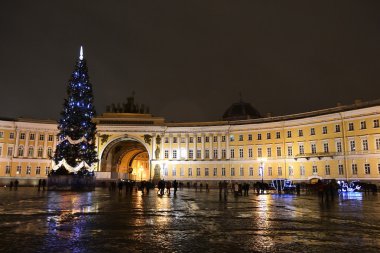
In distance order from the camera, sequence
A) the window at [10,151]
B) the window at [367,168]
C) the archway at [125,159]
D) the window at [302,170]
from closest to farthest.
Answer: the window at [367,168] < the window at [302,170] < the window at [10,151] < the archway at [125,159]

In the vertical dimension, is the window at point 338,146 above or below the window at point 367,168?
above

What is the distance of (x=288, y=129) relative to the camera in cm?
6650

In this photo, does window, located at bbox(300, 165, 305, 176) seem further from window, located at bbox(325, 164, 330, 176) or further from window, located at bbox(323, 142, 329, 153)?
window, located at bbox(323, 142, 329, 153)

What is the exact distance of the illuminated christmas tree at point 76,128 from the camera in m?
40.0

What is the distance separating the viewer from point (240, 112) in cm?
9050

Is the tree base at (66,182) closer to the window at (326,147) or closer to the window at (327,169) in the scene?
the window at (327,169)

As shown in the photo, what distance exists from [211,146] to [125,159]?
2570cm

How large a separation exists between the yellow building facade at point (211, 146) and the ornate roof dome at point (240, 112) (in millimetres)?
15816

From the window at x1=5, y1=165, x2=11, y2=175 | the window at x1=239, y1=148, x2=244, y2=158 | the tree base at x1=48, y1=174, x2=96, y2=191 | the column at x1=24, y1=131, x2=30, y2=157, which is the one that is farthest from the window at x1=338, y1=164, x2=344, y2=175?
the window at x1=5, y1=165, x2=11, y2=175

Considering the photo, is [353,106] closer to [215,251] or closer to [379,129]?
[379,129]

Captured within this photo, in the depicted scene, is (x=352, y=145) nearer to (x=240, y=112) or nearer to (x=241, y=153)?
(x=241, y=153)

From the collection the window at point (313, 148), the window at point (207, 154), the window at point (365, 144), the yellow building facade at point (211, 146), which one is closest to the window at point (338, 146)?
the yellow building facade at point (211, 146)

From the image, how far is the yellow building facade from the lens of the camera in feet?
196

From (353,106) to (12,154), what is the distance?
64.3 metres
